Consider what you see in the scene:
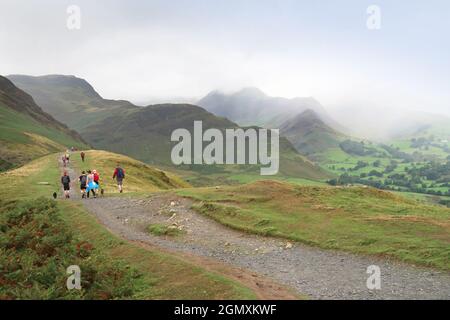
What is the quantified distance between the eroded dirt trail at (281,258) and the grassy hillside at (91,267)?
7.85 feet

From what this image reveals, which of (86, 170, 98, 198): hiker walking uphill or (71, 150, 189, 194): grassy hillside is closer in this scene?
(86, 170, 98, 198): hiker walking uphill

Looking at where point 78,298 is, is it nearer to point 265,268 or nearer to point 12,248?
point 265,268

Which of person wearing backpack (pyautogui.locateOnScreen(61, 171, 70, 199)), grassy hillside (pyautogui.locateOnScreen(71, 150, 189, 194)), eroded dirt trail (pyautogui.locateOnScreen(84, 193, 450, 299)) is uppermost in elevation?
person wearing backpack (pyautogui.locateOnScreen(61, 171, 70, 199))

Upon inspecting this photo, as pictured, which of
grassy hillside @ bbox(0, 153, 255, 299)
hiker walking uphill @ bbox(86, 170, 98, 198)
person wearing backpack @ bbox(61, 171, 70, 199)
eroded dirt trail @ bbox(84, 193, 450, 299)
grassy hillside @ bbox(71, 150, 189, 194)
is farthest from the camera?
grassy hillside @ bbox(71, 150, 189, 194)

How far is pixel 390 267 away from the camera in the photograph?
76.1 feet

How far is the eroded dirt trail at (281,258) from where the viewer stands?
19.6 metres

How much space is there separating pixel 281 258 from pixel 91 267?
10.9 m

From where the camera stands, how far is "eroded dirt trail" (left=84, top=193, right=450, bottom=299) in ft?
64.2

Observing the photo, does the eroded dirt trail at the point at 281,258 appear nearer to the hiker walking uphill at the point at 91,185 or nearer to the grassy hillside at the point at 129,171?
the hiker walking uphill at the point at 91,185

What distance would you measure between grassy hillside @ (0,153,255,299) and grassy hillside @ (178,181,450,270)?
391 inches

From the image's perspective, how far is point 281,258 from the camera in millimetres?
25656

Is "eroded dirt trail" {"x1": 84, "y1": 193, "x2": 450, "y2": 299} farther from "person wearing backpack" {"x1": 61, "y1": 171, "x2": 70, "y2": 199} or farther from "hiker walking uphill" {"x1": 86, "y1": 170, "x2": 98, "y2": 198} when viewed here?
"hiker walking uphill" {"x1": 86, "y1": 170, "x2": 98, "y2": 198}

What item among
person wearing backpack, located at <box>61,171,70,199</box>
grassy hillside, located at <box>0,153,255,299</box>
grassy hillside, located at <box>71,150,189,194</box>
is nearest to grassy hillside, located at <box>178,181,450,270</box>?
grassy hillside, located at <box>0,153,255,299</box>

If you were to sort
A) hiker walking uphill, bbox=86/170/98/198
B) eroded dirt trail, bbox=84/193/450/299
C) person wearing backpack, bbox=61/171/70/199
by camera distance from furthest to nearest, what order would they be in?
hiker walking uphill, bbox=86/170/98/198 → person wearing backpack, bbox=61/171/70/199 → eroded dirt trail, bbox=84/193/450/299
